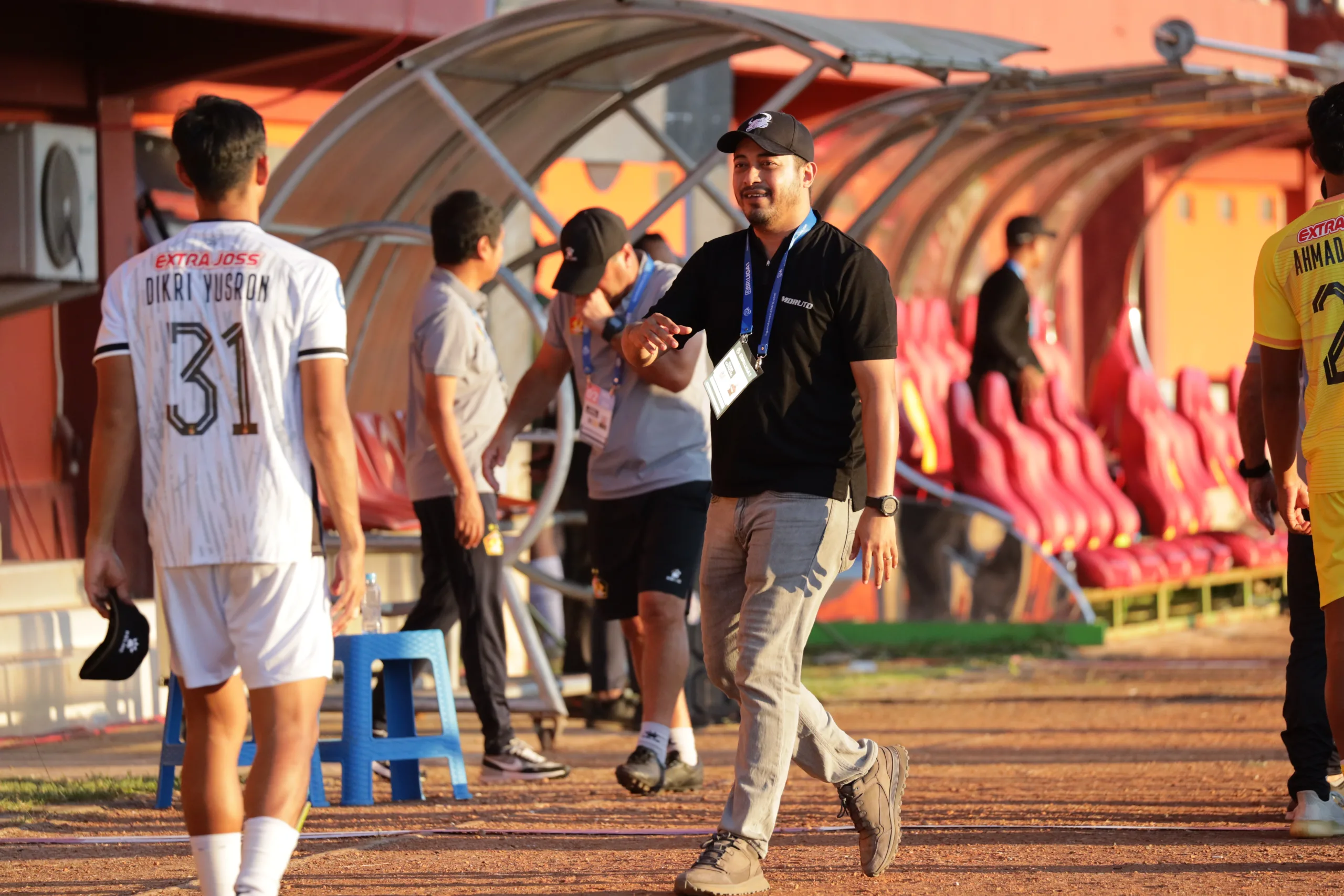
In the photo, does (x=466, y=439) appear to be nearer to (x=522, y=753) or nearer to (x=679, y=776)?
(x=522, y=753)

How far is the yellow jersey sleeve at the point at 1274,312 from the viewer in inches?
202

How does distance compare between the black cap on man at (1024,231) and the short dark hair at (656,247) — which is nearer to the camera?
the short dark hair at (656,247)

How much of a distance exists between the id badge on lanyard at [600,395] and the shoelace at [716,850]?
6.71 feet

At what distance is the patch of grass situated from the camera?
6637 millimetres

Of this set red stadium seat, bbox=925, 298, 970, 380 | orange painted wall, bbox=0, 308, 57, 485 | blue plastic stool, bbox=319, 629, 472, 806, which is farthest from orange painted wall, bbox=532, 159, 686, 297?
blue plastic stool, bbox=319, 629, 472, 806

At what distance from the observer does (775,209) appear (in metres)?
5.02

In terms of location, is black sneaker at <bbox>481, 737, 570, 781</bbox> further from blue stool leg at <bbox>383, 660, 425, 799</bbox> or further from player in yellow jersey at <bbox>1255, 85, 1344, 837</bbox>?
player in yellow jersey at <bbox>1255, 85, 1344, 837</bbox>

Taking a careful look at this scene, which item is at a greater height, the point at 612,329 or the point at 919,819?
the point at 612,329

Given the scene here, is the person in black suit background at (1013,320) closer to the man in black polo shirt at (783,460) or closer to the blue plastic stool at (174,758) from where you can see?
the blue plastic stool at (174,758)

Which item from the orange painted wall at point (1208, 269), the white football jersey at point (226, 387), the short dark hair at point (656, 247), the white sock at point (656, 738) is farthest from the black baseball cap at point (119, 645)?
the orange painted wall at point (1208, 269)

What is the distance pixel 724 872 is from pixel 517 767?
7.94 ft

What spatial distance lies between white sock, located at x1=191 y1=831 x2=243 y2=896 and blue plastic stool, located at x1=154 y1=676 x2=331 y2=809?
95.8 inches

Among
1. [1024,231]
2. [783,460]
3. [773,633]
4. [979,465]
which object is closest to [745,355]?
[783,460]

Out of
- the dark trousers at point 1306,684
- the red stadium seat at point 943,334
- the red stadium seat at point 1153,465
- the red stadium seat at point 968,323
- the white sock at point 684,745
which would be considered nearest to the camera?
the dark trousers at point 1306,684
